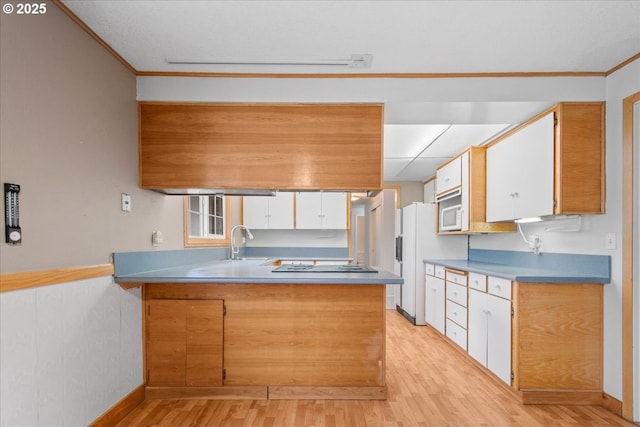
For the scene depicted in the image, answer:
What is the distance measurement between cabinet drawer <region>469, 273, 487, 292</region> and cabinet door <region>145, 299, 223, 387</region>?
7.14 feet

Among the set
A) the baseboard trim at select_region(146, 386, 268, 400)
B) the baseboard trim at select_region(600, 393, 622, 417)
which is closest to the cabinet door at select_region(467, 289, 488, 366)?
the baseboard trim at select_region(600, 393, 622, 417)

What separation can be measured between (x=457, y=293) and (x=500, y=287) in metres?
0.87

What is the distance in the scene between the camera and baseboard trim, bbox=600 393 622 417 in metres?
2.25

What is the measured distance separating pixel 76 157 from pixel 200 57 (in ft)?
3.36

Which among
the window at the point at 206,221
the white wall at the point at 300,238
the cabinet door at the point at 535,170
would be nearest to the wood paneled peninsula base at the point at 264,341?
the window at the point at 206,221

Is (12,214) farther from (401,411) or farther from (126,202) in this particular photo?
(401,411)

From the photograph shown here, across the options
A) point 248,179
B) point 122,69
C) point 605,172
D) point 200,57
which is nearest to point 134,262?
point 248,179

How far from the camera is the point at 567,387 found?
239 cm

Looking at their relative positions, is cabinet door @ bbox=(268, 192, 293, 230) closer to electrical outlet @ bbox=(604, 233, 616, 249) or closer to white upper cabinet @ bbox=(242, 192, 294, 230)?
white upper cabinet @ bbox=(242, 192, 294, 230)

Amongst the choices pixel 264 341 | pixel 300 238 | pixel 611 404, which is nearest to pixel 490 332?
pixel 611 404

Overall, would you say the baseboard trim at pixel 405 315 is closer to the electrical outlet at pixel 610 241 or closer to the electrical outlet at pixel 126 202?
the electrical outlet at pixel 610 241

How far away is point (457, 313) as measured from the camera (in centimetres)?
346

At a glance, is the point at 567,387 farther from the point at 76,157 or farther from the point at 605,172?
the point at 76,157

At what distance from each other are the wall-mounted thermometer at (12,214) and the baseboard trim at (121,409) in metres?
1.17
